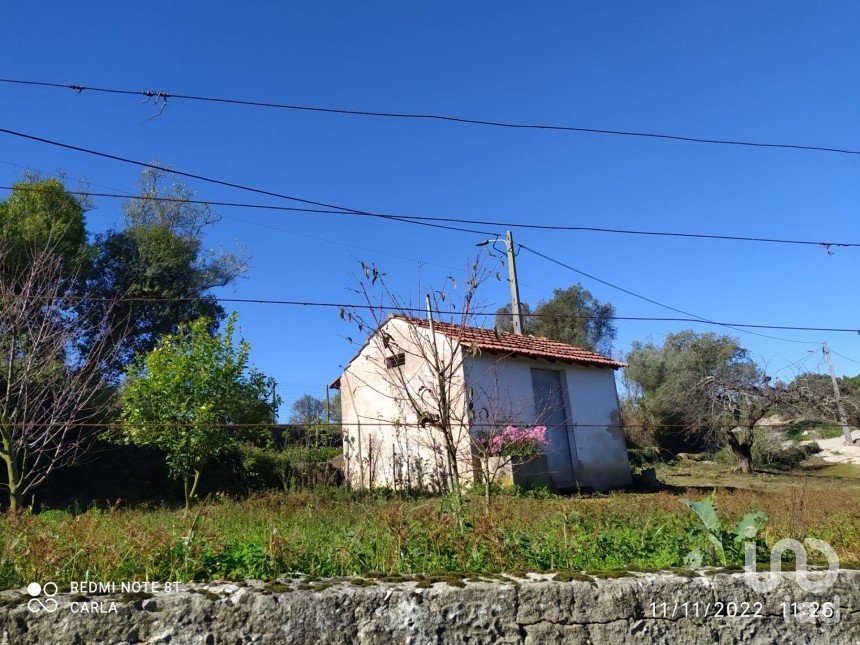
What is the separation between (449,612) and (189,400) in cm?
1001

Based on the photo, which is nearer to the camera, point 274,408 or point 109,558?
point 109,558

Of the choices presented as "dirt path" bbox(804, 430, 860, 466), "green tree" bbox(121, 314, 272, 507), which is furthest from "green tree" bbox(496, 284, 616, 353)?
"green tree" bbox(121, 314, 272, 507)

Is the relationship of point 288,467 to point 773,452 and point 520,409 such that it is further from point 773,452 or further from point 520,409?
point 773,452

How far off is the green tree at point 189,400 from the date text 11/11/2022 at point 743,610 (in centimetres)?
980

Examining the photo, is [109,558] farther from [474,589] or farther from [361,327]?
[361,327]

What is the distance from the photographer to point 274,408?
13977 millimetres

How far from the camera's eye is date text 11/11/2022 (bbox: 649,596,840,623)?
3.10 meters

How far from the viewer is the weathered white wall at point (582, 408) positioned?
13453 mm

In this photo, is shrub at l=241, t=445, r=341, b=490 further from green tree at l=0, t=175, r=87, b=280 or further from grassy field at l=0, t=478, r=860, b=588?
grassy field at l=0, t=478, r=860, b=588

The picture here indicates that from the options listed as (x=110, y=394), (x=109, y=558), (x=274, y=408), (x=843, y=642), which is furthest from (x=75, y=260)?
(x=843, y=642)

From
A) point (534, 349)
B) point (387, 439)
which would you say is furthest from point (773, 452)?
point (387, 439)

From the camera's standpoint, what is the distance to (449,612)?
9.70 ft

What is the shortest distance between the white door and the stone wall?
35.6 ft

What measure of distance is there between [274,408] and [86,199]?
10.3m
